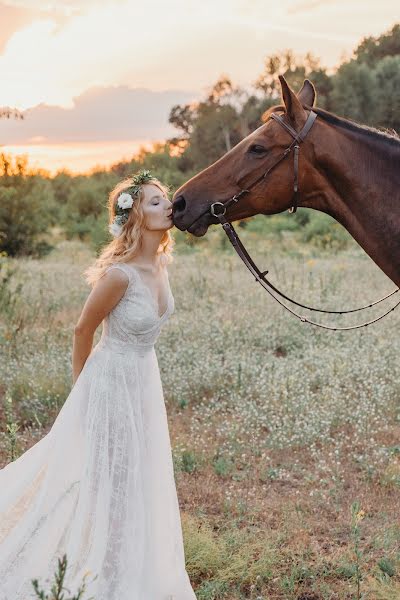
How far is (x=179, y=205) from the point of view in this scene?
3.69 metres

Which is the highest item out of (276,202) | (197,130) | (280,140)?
(197,130)

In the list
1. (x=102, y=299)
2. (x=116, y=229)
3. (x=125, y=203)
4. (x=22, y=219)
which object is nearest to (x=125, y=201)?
(x=125, y=203)

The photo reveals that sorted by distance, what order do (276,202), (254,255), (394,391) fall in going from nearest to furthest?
1. (276,202)
2. (394,391)
3. (254,255)

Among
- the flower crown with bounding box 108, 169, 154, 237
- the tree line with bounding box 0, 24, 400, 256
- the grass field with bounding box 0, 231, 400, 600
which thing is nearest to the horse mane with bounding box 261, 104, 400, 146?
the flower crown with bounding box 108, 169, 154, 237

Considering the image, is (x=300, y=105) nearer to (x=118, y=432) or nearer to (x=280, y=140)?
(x=280, y=140)

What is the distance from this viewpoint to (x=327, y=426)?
5652 millimetres

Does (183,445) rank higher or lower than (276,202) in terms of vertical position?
lower

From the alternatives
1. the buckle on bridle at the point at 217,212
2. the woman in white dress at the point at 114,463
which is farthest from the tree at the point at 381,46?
the woman in white dress at the point at 114,463

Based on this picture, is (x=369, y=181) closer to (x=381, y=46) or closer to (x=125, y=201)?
(x=125, y=201)

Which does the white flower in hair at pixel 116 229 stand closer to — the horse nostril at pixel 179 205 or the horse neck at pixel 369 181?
the horse nostril at pixel 179 205

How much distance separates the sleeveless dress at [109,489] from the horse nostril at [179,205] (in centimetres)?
41

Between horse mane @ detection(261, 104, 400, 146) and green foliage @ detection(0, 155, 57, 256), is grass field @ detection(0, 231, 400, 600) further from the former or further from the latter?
green foliage @ detection(0, 155, 57, 256)

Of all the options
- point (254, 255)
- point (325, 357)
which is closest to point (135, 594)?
point (325, 357)

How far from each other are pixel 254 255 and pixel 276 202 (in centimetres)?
999
